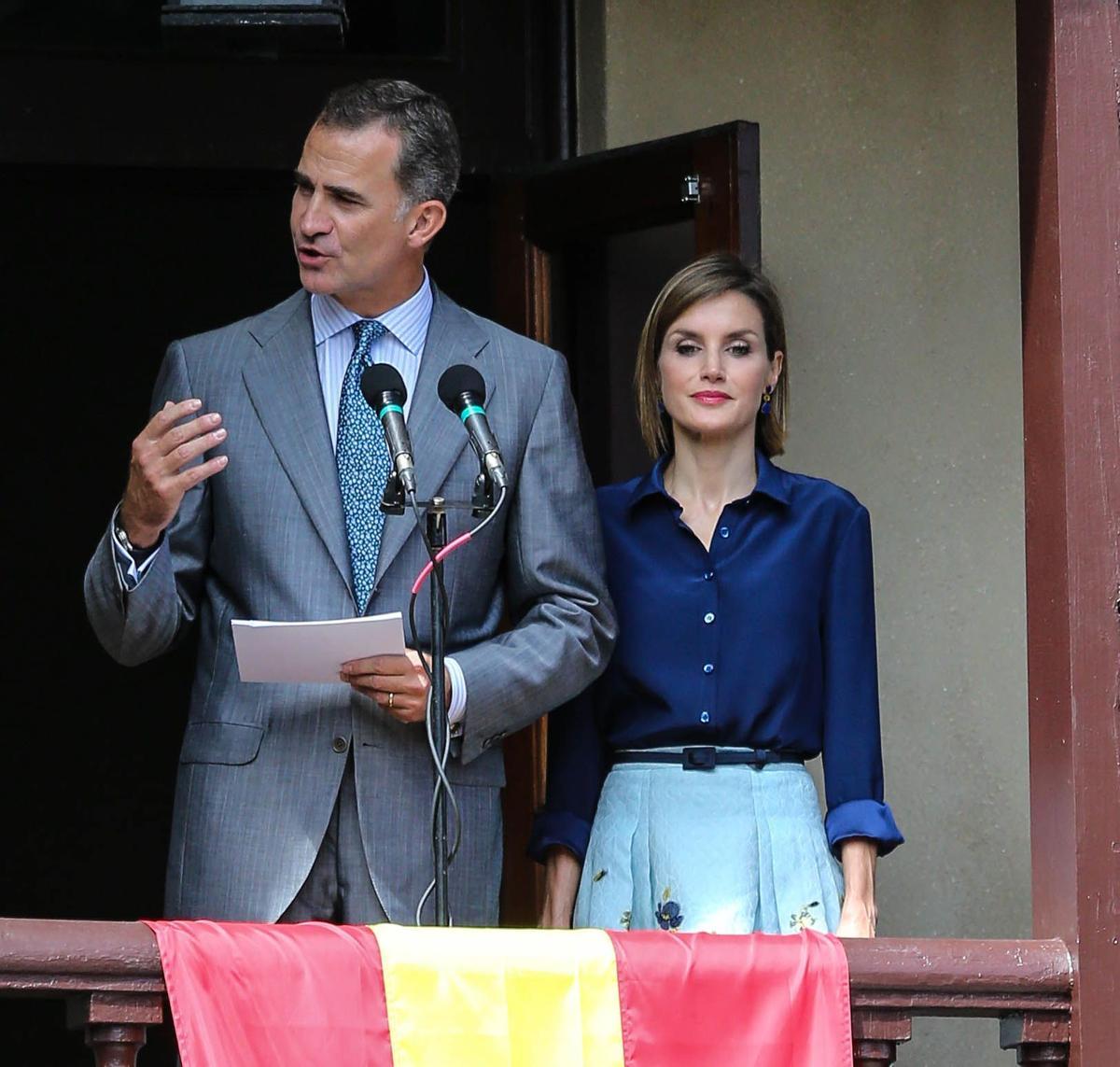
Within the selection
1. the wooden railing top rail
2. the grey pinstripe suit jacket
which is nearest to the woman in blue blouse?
the grey pinstripe suit jacket

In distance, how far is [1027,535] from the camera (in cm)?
366

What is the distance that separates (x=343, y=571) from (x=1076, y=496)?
1163 mm

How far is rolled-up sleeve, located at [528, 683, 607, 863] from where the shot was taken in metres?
3.99

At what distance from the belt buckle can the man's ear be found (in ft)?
3.27

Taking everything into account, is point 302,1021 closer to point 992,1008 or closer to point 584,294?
point 992,1008

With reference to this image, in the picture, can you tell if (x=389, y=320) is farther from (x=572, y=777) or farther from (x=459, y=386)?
(x=572, y=777)

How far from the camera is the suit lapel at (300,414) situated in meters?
3.74

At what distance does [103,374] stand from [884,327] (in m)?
2.81

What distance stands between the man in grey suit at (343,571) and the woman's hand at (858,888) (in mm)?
535

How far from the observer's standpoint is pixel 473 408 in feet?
11.2

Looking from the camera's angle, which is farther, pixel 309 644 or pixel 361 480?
pixel 361 480

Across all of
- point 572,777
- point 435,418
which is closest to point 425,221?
point 435,418

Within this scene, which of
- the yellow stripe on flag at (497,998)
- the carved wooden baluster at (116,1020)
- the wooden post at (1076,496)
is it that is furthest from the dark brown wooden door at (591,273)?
the carved wooden baluster at (116,1020)

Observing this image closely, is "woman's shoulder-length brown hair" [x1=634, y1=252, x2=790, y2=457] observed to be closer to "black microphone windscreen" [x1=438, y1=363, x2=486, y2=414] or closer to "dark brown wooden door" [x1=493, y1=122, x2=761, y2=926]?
"black microphone windscreen" [x1=438, y1=363, x2=486, y2=414]
